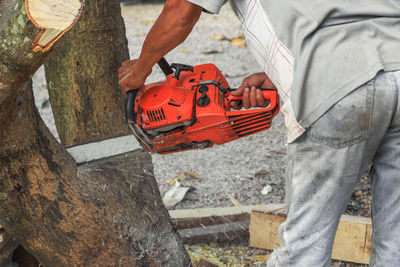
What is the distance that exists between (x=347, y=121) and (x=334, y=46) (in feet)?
0.73

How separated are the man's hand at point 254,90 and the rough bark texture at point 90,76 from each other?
671mm

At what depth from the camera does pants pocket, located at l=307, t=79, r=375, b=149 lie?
1.45 m

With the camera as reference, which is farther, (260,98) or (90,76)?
(90,76)

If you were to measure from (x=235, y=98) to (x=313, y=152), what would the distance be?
2.01 ft

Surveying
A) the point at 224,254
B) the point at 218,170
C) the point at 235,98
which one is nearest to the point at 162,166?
the point at 218,170

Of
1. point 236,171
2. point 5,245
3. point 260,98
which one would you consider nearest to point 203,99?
point 260,98

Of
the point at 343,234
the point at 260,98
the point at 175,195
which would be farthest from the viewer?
the point at 175,195

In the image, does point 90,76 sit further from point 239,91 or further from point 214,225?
point 214,225

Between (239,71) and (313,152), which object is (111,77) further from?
(239,71)

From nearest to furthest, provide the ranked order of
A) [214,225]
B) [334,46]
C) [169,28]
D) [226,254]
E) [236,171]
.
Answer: [334,46] → [169,28] → [226,254] → [214,225] → [236,171]

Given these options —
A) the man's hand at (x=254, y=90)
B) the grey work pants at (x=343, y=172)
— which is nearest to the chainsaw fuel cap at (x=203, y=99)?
the man's hand at (x=254, y=90)

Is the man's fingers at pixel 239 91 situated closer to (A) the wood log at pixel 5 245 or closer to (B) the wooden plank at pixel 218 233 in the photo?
(B) the wooden plank at pixel 218 233

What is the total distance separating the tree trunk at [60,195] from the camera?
1549mm

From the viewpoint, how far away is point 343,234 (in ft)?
8.10
